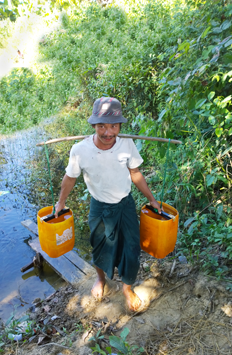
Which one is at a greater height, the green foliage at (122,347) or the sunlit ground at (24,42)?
the sunlit ground at (24,42)

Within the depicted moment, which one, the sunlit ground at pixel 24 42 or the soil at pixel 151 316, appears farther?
the sunlit ground at pixel 24 42

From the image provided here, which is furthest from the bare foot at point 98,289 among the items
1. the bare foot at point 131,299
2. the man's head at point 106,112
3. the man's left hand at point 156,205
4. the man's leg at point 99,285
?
the man's head at point 106,112

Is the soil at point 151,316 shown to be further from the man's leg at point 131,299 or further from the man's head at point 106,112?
the man's head at point 106,112

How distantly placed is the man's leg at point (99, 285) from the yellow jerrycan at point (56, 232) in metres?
0.46

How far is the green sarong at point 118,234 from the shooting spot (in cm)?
211

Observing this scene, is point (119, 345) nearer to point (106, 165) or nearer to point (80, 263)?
point (106, 165)

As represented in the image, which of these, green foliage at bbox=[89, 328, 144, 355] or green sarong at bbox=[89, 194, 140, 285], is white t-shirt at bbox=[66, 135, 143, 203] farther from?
green foliage at bbox=[89, 328, 144, 355]

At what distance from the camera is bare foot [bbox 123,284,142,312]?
2.25 metres

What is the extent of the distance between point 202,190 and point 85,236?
72.7 inches

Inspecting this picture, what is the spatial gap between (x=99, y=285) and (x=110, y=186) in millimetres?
1111

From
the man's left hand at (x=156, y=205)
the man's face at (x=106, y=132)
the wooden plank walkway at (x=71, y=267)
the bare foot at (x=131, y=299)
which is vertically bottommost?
the wooden plank walkway at (x=71, y=267)

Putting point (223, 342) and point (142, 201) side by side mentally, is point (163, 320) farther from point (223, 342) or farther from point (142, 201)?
point (142, 201)

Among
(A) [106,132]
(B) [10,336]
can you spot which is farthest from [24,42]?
(B) [10,336]

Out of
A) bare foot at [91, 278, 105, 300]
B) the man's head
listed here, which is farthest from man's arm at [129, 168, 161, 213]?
bare foot at [91, 278, 105, 300]
